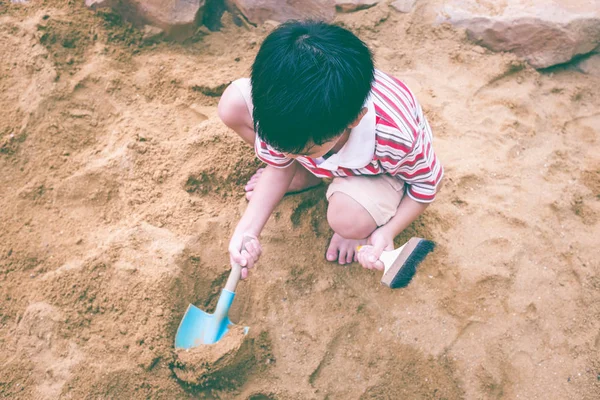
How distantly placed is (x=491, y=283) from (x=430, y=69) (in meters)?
0.99

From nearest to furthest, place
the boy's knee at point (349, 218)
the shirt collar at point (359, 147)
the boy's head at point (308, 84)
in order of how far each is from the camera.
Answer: the boy's head at point (308, 84), the shirt collar at point (359, 147), the boy's knee at point (349, 218)

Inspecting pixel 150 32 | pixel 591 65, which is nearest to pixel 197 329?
pixel 150 32

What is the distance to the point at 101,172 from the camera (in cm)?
174

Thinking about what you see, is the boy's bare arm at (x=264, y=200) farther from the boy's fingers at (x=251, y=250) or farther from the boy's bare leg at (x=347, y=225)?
the boy's bare leg at (x=347, y=225)

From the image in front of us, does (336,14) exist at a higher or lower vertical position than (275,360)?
higher

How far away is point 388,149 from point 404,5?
1.19m

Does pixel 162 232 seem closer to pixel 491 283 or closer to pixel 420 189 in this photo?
pixel 420 189

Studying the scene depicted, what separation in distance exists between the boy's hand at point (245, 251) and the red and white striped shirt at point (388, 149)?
0.79 feet

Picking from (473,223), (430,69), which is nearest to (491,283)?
(473,223)

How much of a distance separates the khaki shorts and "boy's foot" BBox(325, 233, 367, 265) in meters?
0.12

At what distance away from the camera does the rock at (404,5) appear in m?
2.26

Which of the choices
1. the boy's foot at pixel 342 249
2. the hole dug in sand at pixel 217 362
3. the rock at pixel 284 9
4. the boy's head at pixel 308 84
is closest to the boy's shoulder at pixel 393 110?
the boy's head at pixel 308 84

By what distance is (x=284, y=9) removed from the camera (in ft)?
7.38

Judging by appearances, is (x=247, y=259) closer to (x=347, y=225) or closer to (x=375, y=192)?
(x=347, y=225)
